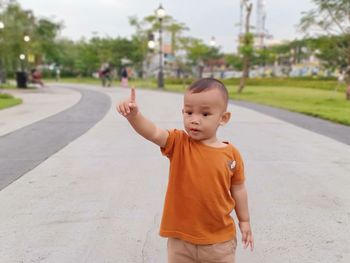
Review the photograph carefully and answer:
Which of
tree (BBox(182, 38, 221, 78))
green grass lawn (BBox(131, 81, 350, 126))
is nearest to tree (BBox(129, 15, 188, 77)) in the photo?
tree (BBox(182, 38, 221, 78))

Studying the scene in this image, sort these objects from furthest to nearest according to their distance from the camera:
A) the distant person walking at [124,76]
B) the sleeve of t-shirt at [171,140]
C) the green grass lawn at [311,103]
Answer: the distant person walking at [124,76]
the green grass lawn at [311,103]
the sleeve of t-shirt at [171,140]

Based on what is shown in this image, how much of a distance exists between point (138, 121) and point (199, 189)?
412 millimetres

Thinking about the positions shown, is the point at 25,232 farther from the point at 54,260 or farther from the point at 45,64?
the point at 45,64

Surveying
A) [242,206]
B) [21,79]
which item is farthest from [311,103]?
[21,79]

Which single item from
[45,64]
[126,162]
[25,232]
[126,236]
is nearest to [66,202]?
[25,232]

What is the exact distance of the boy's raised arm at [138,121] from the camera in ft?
6.40

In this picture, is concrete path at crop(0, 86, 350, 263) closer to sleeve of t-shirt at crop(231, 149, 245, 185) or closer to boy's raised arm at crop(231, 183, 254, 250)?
boy's raised arm at crop(231, 183, 254, 250)

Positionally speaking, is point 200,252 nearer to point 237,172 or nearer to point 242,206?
point 242,206

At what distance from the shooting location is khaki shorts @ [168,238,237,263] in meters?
2.09

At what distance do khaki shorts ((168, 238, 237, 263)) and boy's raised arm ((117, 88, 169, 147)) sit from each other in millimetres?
485

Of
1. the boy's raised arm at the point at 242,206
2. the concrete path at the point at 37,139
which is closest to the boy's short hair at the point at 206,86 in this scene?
the boy's raised arm at the point at 242,206

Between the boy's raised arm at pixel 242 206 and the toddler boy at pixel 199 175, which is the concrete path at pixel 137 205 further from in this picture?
the toddler boy at pixel 199 175

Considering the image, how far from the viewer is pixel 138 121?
2.01 m

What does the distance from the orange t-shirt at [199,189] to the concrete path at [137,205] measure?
1150 millimetres
